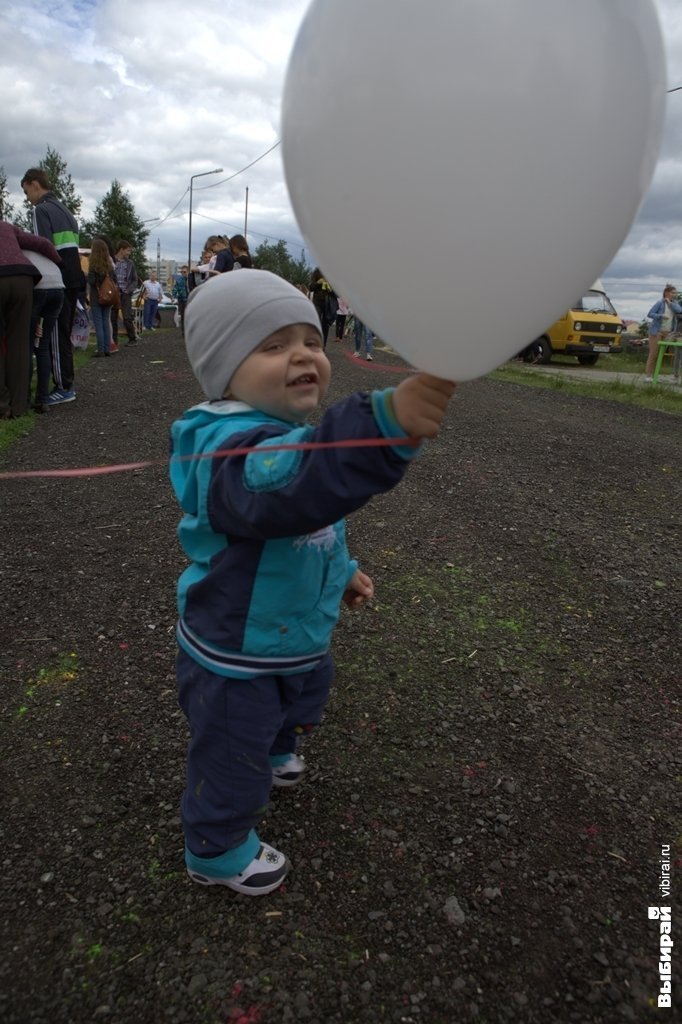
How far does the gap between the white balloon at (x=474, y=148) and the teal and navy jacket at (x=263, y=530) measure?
223 mm

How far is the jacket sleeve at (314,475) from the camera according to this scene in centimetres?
120

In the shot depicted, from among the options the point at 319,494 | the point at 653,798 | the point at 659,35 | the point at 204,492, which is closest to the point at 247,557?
the point at 204,492

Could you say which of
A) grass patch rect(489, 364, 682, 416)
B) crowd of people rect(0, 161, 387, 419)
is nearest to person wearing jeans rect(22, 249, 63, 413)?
crowd of people rect(0, 161, 387, 419)

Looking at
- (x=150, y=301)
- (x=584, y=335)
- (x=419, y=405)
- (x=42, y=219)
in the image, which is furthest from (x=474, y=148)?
(x=150, y=301)

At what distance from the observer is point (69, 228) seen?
6793 millimetres

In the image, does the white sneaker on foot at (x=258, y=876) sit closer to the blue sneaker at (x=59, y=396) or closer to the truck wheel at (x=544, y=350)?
the blue sneaker at (x=59, y=396)

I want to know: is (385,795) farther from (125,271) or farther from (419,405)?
(125,271)

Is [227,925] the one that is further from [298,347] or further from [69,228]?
[69,228]

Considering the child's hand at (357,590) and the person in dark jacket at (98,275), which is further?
the person in dark jacket at (98,275)

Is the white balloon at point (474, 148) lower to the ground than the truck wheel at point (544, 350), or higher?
higher

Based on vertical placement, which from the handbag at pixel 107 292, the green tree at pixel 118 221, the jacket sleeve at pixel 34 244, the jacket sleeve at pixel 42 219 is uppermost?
the green tree at pixel 118 221

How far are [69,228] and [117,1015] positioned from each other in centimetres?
689

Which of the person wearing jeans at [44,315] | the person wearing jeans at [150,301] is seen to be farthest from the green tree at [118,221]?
the person wearing jeans at [44,315]

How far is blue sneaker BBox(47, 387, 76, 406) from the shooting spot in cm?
707
